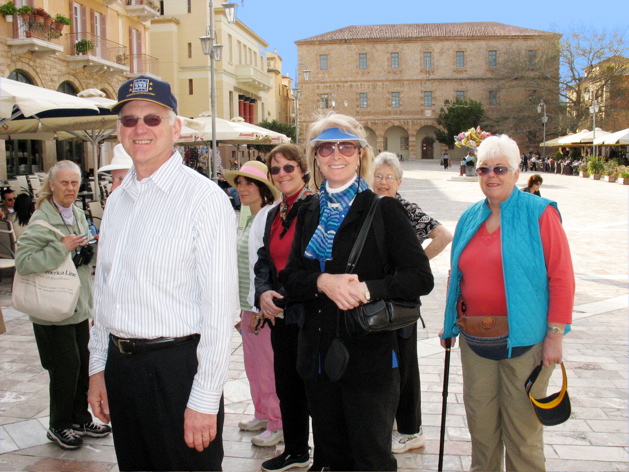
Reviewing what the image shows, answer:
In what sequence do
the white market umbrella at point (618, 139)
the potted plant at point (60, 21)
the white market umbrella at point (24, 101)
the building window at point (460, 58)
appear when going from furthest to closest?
the building window at point (460, 58) → the white market umbrella at point (618, 139) → the potted plant at point (60, 21) → the white market umbrella at point (24, 101)

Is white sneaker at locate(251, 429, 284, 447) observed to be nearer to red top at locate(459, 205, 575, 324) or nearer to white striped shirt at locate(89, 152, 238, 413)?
red top at locate(459, 205, 575, 324)

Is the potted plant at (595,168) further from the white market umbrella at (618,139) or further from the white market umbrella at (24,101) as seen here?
the white market umbrella at (24,101)

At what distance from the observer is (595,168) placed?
3288 centimetres

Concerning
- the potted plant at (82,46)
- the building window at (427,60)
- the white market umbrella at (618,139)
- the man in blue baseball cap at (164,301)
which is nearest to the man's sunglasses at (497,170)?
the man in blue baseball cap at (164,301)

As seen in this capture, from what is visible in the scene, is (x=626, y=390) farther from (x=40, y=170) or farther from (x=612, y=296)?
(x=40, y=170)

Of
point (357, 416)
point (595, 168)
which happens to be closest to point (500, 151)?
point (357, 416)

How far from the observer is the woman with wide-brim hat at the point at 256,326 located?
3.75 m

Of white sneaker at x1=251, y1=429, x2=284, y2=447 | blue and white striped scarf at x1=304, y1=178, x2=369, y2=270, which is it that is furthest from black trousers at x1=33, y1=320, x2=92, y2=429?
blue and white striped scarf at x1=304, y1=178, x2=369, y2=270

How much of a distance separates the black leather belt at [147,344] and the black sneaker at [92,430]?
193 centimetres

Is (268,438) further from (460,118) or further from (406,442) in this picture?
(460,118)

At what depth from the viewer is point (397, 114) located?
63.8 m

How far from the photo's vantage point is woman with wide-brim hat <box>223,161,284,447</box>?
12.3 ft

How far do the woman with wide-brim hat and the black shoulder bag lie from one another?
1254 millimetres

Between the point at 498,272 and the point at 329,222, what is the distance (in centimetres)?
89
